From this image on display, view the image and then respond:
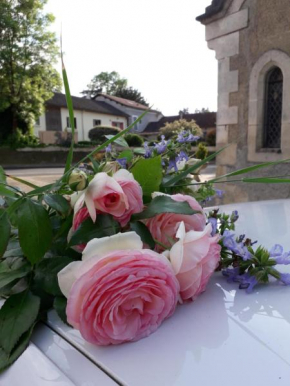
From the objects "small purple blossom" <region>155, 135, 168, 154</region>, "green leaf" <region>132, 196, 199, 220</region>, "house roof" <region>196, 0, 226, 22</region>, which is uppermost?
"house roof" <region>196, 0, 226, 22</region>

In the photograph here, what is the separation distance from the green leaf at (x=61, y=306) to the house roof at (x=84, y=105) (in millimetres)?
38025

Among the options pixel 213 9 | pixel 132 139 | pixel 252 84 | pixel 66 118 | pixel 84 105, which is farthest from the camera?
pixel 84 105

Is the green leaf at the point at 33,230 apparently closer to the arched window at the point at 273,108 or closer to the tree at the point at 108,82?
the arched window at the point at 273,108

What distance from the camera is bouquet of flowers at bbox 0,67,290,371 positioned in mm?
774

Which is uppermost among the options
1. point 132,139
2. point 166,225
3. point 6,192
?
point 132,139

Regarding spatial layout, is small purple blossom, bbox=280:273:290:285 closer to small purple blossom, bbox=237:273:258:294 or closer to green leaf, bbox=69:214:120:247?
small purple blossom, bbox=237:273:258:294

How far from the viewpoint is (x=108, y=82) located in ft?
237

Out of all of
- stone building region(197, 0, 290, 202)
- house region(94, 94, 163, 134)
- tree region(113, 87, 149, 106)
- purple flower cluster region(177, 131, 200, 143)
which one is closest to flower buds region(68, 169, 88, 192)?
purple flower cluster region(177, 131, 200, 143)

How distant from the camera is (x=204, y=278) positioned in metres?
0.95

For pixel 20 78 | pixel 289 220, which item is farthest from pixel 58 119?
pixel 289 220

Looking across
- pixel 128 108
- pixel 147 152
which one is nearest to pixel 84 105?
pixel 128 108

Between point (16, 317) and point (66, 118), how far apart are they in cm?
3865

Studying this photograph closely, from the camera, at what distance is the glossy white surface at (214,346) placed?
2.25ft

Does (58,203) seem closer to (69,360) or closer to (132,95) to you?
(69,360)
